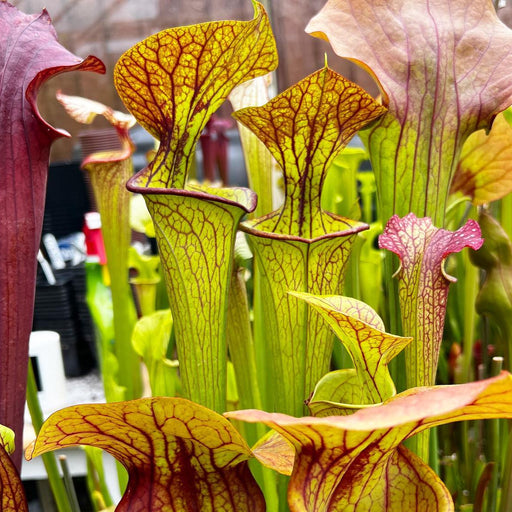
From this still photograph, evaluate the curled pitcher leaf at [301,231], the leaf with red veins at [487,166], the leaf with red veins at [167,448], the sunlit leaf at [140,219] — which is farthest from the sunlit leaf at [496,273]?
the sunlit leaf at [140,219]

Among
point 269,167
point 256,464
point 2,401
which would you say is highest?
point 269,167

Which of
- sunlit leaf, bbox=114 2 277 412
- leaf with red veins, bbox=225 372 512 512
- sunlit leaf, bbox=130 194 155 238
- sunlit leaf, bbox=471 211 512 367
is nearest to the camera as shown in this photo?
leaf with red veins, bbox=225 372 512 512

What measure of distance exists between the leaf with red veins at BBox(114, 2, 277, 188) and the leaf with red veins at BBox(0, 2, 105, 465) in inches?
2.1

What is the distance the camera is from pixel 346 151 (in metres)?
0.57

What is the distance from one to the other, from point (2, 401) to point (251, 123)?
211 mm

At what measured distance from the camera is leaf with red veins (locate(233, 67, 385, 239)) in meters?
0.33

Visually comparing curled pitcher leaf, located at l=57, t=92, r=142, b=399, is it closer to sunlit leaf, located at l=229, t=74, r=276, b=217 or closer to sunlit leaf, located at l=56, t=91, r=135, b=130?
sunlit leaf, located at l=56, t=91, r=135, b=130

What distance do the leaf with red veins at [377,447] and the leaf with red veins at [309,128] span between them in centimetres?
16

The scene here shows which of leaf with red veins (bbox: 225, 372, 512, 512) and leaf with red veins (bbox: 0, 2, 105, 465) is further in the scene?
leaf with red veins (bbox: 0, 2, 105, 465)

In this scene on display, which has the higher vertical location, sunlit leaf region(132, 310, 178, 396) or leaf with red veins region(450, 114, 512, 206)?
leaf with red veins region(450, 114, 512, 206)

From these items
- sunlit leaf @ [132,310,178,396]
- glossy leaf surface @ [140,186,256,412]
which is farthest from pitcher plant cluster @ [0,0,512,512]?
sunlit leaf @ [132,310,178,396]

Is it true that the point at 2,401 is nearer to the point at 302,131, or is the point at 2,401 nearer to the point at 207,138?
the point at 302,131

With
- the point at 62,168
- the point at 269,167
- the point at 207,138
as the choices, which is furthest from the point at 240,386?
the point at 62,168

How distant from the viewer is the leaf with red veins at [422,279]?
12.9 inches
